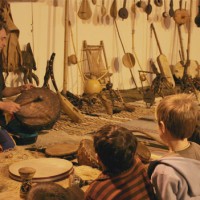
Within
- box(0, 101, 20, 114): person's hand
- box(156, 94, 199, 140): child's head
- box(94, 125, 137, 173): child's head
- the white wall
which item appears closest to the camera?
box(94, 125, 137, 173): child's head

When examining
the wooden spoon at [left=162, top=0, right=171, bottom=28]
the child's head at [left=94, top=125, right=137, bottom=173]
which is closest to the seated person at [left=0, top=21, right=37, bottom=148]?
the child's head at [left=94, top=125, right=137, bottom=173]

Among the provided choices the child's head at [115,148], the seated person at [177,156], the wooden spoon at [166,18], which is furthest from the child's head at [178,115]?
the wooden spoon at [166,18]

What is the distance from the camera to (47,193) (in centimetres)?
171

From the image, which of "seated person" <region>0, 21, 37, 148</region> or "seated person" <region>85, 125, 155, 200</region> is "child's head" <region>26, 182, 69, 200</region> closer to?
"seated person" <region>85, 125, 155, 200</region>

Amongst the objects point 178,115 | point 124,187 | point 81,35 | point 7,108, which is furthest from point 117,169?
point 81,35

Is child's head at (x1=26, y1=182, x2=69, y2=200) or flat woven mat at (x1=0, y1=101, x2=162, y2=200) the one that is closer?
child's head at (x1=26, y1=182, x2=69, y2=200)

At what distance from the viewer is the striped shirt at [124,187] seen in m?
1.72

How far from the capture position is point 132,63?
7.31m

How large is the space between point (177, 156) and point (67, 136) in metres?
2.55

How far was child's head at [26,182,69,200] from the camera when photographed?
1.70m

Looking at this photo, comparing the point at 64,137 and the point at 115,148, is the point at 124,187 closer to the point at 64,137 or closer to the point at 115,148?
the point at 115,148

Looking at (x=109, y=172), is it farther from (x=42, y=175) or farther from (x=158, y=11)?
(x=158, y=11)

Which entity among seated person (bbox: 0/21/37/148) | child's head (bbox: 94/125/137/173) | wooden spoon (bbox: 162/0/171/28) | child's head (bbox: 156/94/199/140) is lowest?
seated person (bbox: 0/21/37/148)

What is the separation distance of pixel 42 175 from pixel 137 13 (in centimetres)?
552
